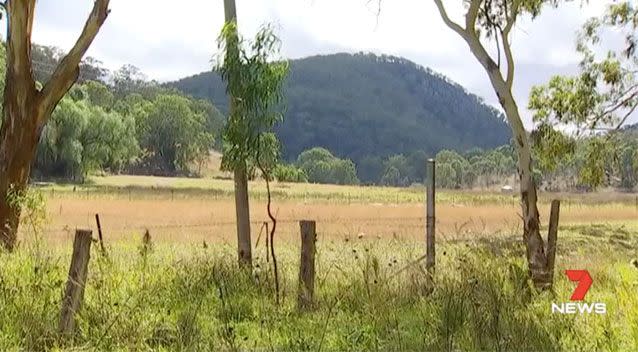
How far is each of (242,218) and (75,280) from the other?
2754 mm

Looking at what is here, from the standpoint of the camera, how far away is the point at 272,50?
6891mm

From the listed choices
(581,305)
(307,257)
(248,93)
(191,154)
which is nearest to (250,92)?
(248,93)

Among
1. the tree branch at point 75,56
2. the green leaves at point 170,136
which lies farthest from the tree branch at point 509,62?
the green leaves at point 170,136

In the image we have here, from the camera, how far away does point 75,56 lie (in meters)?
8.63

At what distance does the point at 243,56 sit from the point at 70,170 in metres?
34.2

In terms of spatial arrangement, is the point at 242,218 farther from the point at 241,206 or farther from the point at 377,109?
the point at 377,109

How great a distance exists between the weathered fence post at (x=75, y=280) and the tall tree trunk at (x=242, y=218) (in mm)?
2457

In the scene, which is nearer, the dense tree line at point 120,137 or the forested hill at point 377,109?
the dense tree line at point 120,137

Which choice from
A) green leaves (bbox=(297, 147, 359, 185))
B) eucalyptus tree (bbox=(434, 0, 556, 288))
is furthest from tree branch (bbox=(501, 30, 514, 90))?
green leaves (bbox=(297, 147, 359, 185))

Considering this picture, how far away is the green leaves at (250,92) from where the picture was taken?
266 inches

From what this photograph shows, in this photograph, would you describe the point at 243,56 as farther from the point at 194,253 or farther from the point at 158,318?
the point at 158,318

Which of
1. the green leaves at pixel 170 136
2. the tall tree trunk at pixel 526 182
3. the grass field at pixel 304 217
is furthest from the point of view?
the green leaves at pixel 170 136

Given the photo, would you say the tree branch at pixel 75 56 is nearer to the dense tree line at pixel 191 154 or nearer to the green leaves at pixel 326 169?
the dense tree line at pixel 191 154

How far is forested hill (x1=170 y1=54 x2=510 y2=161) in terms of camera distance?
294 feet
